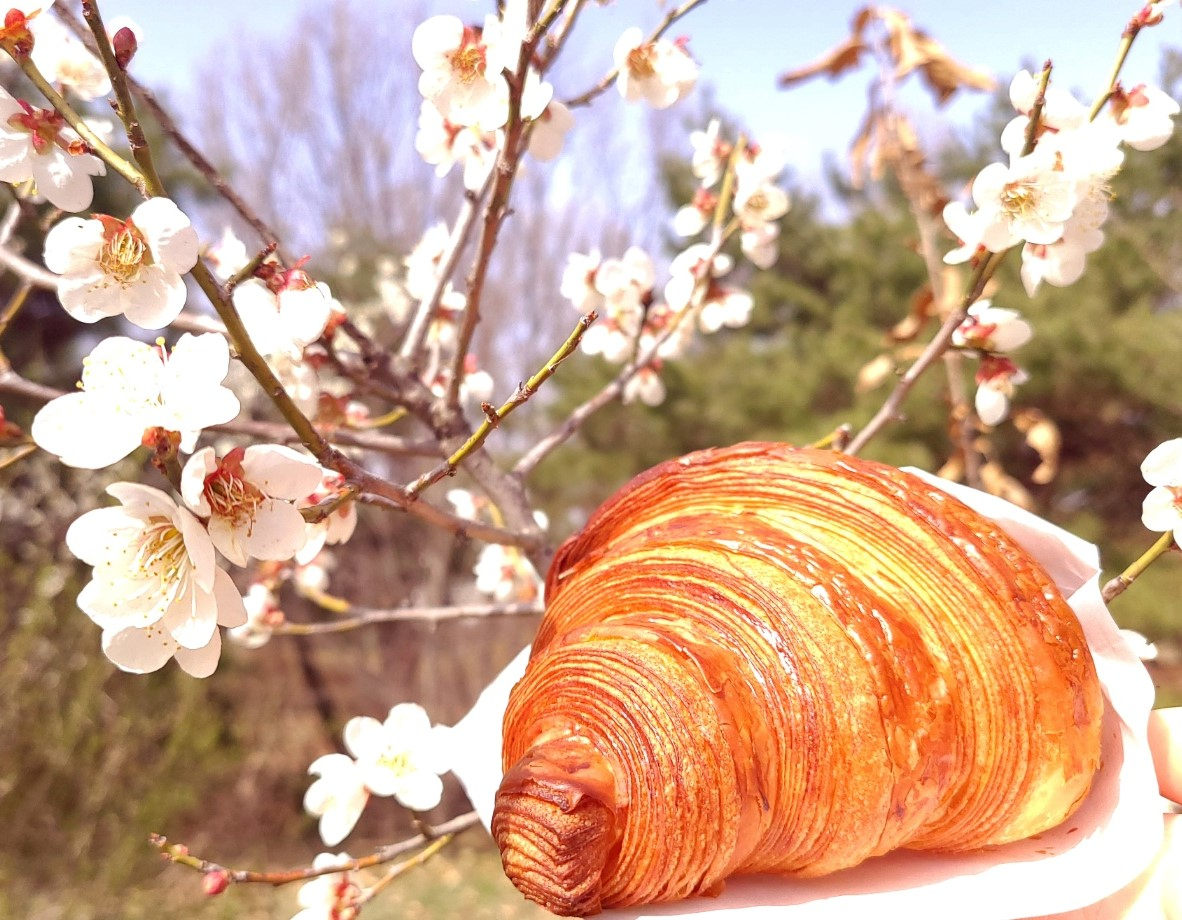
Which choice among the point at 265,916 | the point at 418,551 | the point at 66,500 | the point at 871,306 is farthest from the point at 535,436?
the point at 265,916

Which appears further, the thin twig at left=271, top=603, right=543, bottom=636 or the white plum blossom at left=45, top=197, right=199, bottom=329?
the thin twig at left=271, top=603, right=543, bottom=636

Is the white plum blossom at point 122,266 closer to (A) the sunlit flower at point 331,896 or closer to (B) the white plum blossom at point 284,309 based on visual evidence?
(B) the white plum blossom at point 284,309

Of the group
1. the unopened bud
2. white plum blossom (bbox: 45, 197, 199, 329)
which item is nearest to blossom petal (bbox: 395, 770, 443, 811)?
the unopened bud

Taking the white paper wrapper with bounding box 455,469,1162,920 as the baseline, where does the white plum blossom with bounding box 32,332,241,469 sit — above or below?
above

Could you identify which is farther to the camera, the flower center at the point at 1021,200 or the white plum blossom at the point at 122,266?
the flower center at the point at 1021,200

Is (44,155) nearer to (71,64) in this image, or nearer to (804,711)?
(71,64)

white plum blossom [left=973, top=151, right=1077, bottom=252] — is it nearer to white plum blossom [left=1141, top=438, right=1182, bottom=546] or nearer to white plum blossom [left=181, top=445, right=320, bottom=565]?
white plum blossom [left=1141, top=438, right=1182, bottom=546]

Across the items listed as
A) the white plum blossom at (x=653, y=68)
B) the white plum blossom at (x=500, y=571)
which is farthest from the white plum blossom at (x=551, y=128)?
the white plum blossom at (x=500, y=571)
